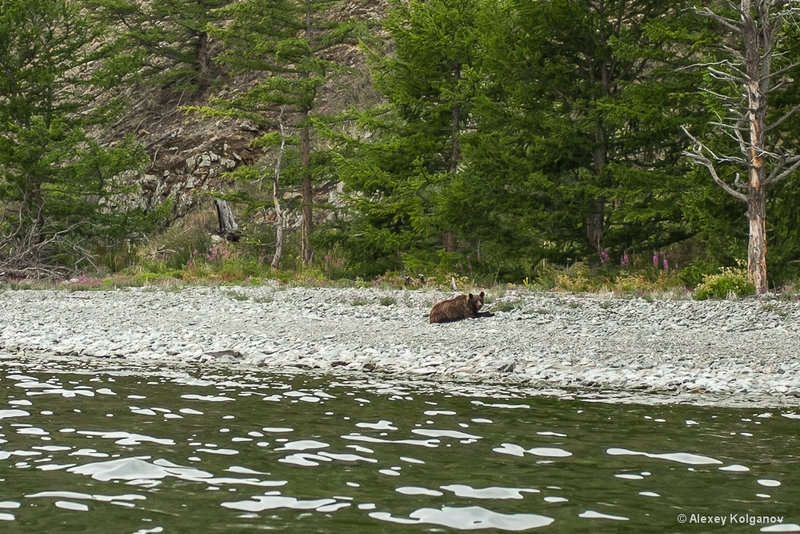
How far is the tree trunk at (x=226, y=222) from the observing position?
86.9 ft

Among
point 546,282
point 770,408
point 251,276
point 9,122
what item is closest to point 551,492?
point 770,408

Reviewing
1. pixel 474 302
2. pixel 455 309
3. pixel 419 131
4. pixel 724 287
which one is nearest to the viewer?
pixel 455 309

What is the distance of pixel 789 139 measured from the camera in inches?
611

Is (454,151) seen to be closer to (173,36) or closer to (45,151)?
(45,151)

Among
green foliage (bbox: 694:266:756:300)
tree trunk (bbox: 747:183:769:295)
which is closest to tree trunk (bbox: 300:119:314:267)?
green foliage (bbox: 694:266:756:300)

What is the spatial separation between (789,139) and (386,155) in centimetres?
887

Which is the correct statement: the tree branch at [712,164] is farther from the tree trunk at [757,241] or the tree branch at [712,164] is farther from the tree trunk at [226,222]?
the tree trunk at [226,222]

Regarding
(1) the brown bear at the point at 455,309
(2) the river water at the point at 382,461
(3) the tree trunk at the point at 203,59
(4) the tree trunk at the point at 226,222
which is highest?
(3) the tree trunk at the point at 203,59

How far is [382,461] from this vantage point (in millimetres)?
5840

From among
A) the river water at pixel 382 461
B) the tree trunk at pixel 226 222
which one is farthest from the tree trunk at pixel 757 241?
the tree trunk at pixel 226 222

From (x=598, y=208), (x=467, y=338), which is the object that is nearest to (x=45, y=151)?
(x=598, y=208)

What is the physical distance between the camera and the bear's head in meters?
13.3

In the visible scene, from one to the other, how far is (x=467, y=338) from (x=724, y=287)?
4.89m

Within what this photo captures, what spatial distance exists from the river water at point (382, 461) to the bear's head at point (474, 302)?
414 cm
